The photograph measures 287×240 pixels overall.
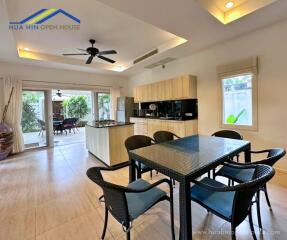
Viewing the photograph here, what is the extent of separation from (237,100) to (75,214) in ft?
12.1

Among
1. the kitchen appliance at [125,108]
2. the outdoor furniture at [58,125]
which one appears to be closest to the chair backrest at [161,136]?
the kitchen appliance at [125,108]

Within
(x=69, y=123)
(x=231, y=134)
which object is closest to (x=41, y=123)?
(x=69, y=123)

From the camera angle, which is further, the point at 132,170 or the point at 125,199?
the point at 132,170

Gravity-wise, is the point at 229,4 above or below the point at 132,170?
above

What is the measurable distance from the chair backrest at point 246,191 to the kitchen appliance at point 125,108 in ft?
17.2

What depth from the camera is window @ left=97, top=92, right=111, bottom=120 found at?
6.60 metres

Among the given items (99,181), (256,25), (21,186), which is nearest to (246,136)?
(256,25)

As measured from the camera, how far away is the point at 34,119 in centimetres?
524

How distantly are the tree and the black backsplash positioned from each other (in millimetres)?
4031

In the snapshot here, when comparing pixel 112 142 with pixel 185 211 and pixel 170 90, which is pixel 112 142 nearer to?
pixel 170 90

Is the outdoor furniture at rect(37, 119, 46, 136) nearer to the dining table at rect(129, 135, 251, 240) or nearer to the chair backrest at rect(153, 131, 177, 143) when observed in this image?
the chair backrest at rect(153, 131, 177, 143)

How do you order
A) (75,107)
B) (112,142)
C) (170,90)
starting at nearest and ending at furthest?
(112,142) < (170,90) < (75,107)

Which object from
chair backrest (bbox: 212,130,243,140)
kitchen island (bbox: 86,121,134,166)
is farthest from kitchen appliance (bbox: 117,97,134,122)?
chair backrest (bbox: 212,130,243,140)

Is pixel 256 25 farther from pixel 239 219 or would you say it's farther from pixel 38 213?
pixel 38 213
